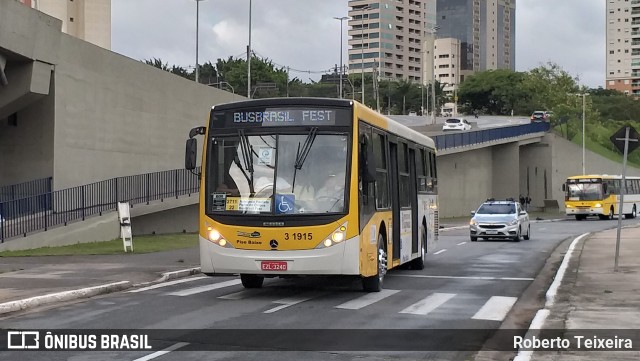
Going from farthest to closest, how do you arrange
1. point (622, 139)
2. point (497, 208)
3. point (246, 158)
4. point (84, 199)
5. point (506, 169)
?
point (506, 169), point (497, 208), point (84, 199), point (622, 139), point (246, 158)

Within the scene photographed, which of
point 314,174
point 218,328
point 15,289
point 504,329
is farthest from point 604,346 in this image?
point 15,289

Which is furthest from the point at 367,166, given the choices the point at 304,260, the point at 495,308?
the point at 495,308

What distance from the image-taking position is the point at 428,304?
46.6ft

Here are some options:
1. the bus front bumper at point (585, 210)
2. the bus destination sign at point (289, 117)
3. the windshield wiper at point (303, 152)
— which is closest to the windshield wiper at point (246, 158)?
the bus destination sign at point (289, 117)

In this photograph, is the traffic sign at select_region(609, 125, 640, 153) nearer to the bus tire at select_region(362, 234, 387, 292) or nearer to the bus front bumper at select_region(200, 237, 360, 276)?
the bus tire at select_region(362, 234, 387, 292)

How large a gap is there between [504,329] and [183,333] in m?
4.45

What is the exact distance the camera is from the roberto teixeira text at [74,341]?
9.85 m

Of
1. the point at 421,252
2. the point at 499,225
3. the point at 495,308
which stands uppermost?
the point at 499,225

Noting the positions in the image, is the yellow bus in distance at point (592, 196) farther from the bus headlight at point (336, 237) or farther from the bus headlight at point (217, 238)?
the bus headlight at point (217, 238)

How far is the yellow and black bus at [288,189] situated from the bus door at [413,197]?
4.11 m

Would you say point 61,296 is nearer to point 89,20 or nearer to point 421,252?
point 421,252

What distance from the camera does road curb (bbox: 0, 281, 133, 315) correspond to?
13058 millimetres

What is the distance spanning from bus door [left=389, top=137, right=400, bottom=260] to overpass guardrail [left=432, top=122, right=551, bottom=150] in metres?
47.3

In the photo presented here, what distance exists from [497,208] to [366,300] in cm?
2301
